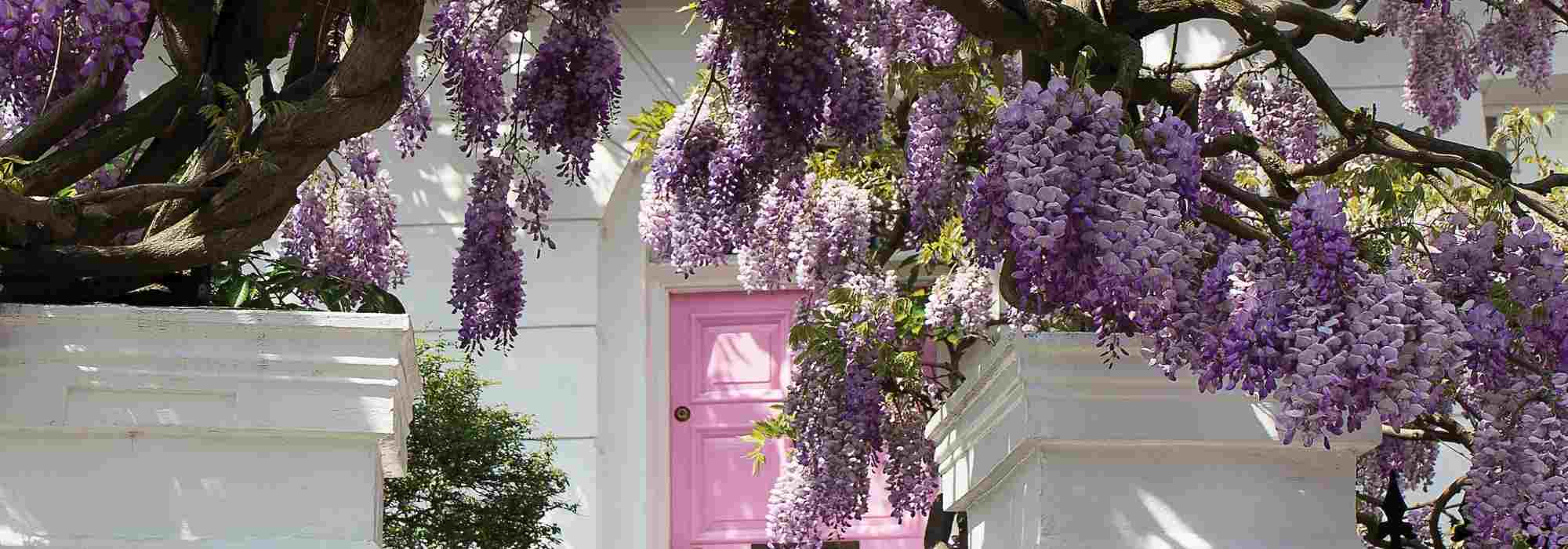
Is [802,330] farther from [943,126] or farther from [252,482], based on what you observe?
[252,482]

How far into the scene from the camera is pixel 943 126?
183 inches

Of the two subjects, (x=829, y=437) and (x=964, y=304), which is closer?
(x=829, y=437)

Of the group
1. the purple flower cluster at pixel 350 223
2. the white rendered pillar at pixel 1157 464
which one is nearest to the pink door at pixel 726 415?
the purple flower cluster at pixel 350 223

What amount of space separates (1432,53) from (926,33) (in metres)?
1.95

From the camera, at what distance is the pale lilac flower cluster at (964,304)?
220 inches

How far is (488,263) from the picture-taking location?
4527 millimetres

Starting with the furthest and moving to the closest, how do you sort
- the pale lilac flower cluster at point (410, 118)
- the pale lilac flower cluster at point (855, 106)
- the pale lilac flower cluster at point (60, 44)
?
the pale lilac flower cluster at point (410, 118)
the pale lilac flower cluster at point (855, 106)
the pale lilac flower cluster at point (60, 44)

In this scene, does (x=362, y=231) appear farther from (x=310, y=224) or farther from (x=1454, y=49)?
(x=1454, y=49)

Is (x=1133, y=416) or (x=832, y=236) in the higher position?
(x=832, y=236)

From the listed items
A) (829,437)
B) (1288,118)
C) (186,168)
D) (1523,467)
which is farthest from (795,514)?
(1523,467)

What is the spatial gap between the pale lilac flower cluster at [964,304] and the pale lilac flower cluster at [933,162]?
0.58 metres

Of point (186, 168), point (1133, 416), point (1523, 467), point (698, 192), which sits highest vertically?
point (698, 192)

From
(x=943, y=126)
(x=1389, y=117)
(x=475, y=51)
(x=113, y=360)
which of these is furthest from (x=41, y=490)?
(x=1389, y=117)

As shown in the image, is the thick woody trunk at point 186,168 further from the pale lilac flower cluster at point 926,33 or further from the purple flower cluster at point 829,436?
the purple flower cluster at point 829,436
